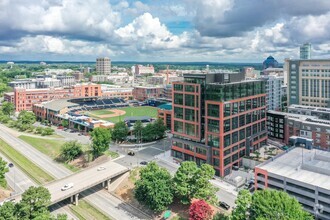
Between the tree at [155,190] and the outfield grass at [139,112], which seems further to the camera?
the outfield grass at [139,112]

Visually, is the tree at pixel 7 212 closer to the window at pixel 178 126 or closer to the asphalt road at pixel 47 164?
the asphalt road at pixel 47 164

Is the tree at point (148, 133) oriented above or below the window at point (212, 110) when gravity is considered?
below

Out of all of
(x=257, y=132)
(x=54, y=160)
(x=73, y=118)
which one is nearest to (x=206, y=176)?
(x=257, y=132)

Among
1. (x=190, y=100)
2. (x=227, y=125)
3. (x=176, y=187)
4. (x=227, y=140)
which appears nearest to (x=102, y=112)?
(x=190, y=100)

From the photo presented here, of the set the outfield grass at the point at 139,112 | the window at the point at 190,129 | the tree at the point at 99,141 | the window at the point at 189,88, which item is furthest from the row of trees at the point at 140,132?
the outfield grass at the point at 139,112

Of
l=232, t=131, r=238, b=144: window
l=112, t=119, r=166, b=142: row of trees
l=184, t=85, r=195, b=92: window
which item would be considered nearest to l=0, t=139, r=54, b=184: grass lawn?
l=112, t=119, r=166, b=142: row of trees

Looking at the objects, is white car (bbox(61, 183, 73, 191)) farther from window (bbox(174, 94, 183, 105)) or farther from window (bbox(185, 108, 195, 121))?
window (bbox(174, 94, 183, 105))

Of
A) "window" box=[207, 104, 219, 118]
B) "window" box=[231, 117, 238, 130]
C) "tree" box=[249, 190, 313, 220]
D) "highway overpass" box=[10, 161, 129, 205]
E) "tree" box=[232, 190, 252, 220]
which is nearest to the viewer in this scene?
"tree" box=[249, 190, 313, 220]
